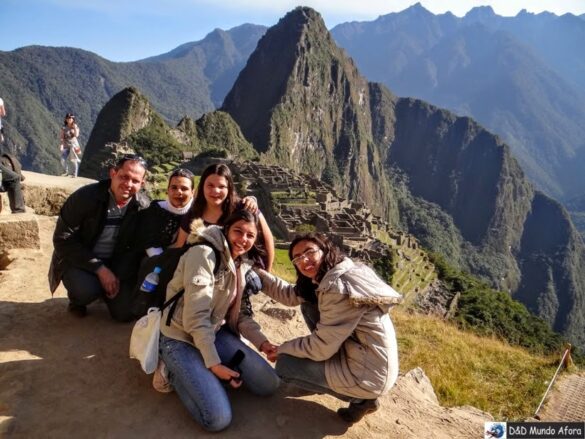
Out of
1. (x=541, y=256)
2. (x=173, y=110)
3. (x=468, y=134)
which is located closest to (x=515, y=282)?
(x=541, y=256)

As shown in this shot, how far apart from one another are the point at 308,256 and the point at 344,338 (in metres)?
0.56

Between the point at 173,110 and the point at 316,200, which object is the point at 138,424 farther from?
the point at 173,110

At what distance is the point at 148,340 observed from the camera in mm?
2996

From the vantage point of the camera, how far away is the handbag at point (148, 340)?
297 centimetres

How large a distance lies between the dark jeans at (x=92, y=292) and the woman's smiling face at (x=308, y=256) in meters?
1.69

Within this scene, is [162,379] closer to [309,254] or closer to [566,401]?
[309,254]

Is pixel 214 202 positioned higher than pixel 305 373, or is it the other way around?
pixel 214 202

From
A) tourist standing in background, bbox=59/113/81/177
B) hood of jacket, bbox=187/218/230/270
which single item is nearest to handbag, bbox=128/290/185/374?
hood of jacket, bbox=187/218/230/270

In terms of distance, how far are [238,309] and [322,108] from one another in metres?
107

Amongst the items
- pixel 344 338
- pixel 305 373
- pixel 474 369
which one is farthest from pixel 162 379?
pixel 474 369

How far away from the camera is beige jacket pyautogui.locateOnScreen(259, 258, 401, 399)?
2756 mm

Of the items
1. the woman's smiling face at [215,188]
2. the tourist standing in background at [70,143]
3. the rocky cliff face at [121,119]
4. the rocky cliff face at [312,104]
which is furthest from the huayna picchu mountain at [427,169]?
the woman's smiling face at [215,188]

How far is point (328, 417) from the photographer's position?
3080 millimetres

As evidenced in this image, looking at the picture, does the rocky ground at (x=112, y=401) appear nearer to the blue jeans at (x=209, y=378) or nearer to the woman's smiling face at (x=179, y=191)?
the blue jeans at (x=209, y=378)
